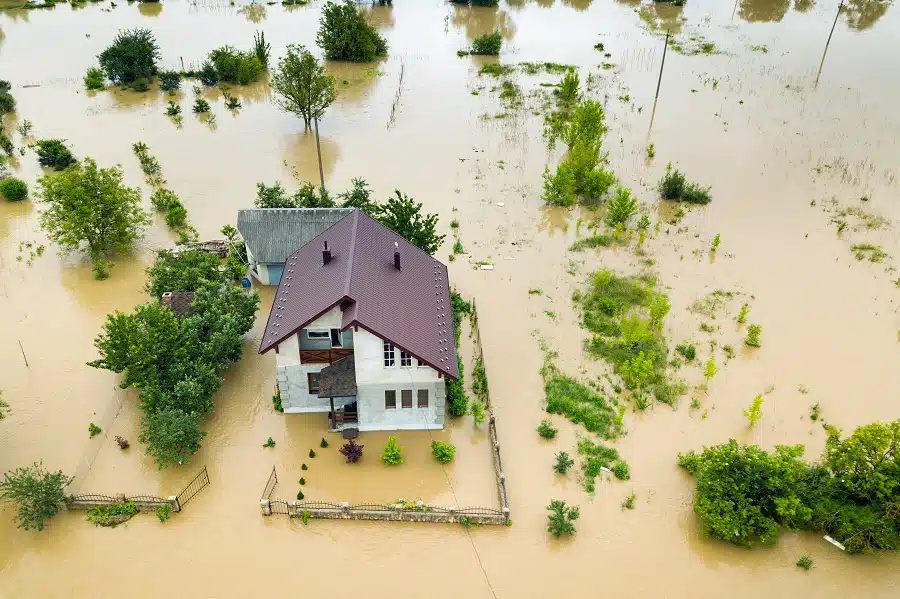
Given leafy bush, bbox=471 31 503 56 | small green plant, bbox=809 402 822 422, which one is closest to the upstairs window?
small green plant, bbox=809 402 822 422

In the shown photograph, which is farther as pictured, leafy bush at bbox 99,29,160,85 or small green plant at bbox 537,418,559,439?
leafy bush at bbox 99,29,160,85

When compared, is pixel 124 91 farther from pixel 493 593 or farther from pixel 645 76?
pixel 493 593

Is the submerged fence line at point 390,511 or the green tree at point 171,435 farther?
the green tree at point 171,435

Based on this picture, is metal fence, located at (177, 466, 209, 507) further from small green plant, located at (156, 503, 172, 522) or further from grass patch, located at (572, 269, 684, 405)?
grass patch, located at (572, 269, 684, 405)

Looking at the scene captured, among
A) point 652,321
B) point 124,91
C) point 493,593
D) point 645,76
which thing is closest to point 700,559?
point 493,593

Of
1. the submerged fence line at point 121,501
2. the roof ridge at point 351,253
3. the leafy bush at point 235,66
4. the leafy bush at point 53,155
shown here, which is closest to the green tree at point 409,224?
the roof ridge at point 351,253

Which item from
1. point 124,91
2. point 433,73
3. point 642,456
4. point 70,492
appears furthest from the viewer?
point 433,73

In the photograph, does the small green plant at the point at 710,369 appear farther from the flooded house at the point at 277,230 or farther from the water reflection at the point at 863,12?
the water reflection at the point at 863,12
